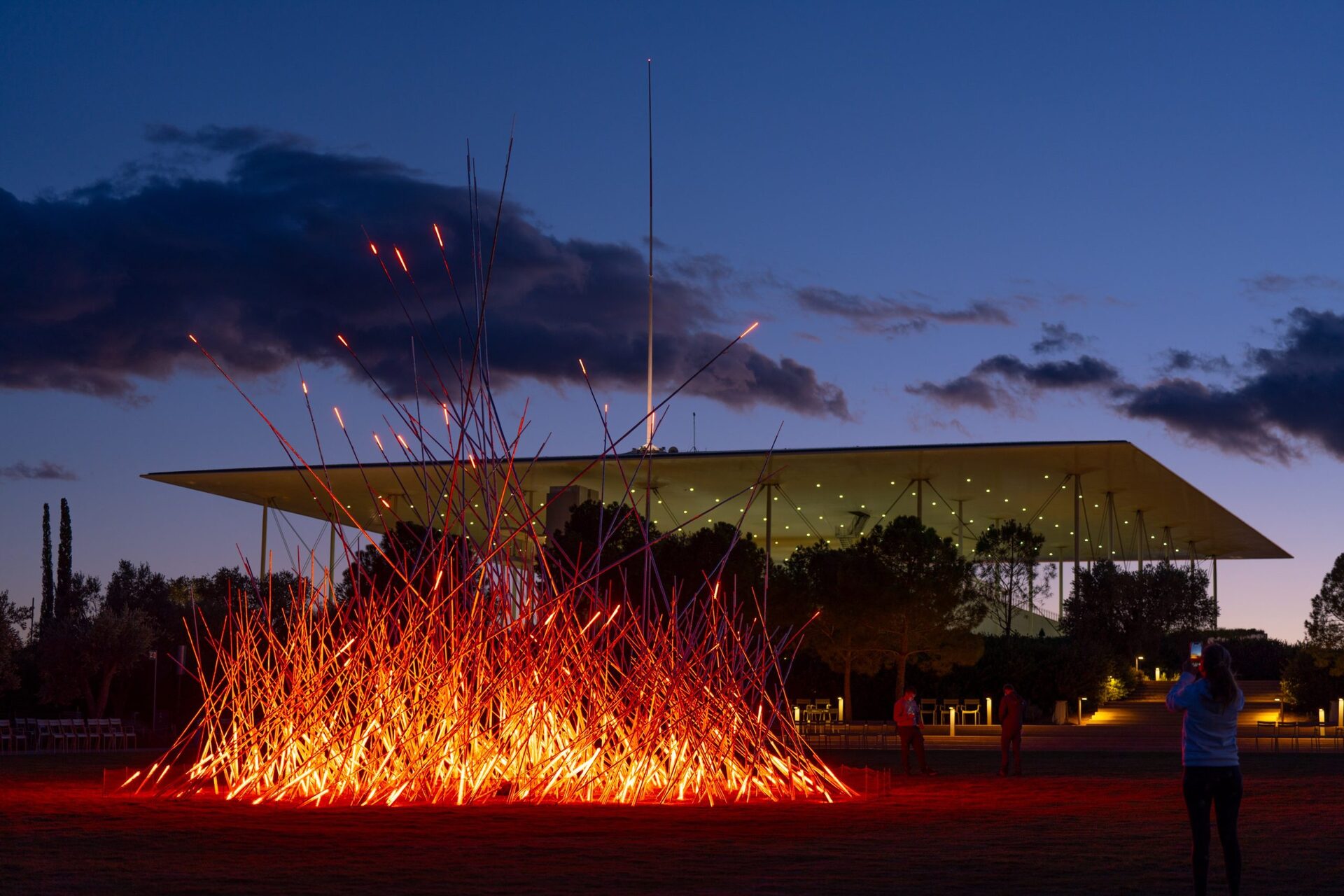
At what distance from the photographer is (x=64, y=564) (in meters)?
38.8

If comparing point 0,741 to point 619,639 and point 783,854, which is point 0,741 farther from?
point 783,854

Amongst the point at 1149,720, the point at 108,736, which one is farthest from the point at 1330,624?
the point at 108,736

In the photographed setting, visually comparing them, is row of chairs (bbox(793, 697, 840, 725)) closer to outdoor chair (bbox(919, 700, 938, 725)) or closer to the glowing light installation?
outdoor chair (bbox(919, 700, 938, 725))

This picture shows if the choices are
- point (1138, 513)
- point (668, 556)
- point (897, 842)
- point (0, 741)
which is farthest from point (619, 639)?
point (1138, 513)

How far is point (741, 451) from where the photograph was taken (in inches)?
1102

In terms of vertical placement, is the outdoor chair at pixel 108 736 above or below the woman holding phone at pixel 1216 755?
below

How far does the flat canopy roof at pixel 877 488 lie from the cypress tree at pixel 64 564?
6226 mm

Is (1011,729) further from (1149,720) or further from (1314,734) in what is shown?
(1149,720)

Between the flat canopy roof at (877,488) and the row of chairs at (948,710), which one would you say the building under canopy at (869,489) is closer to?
the flat canopy roof at (877,488)

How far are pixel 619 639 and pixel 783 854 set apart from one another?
3.16m

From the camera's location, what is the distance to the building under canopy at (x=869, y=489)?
28078mm

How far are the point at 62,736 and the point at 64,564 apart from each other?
19.8m

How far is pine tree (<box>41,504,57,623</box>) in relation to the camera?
3762 centimetres

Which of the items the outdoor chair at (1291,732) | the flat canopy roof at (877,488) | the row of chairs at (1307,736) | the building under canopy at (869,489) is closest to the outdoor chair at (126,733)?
the flat canopy roof at (877,488)
